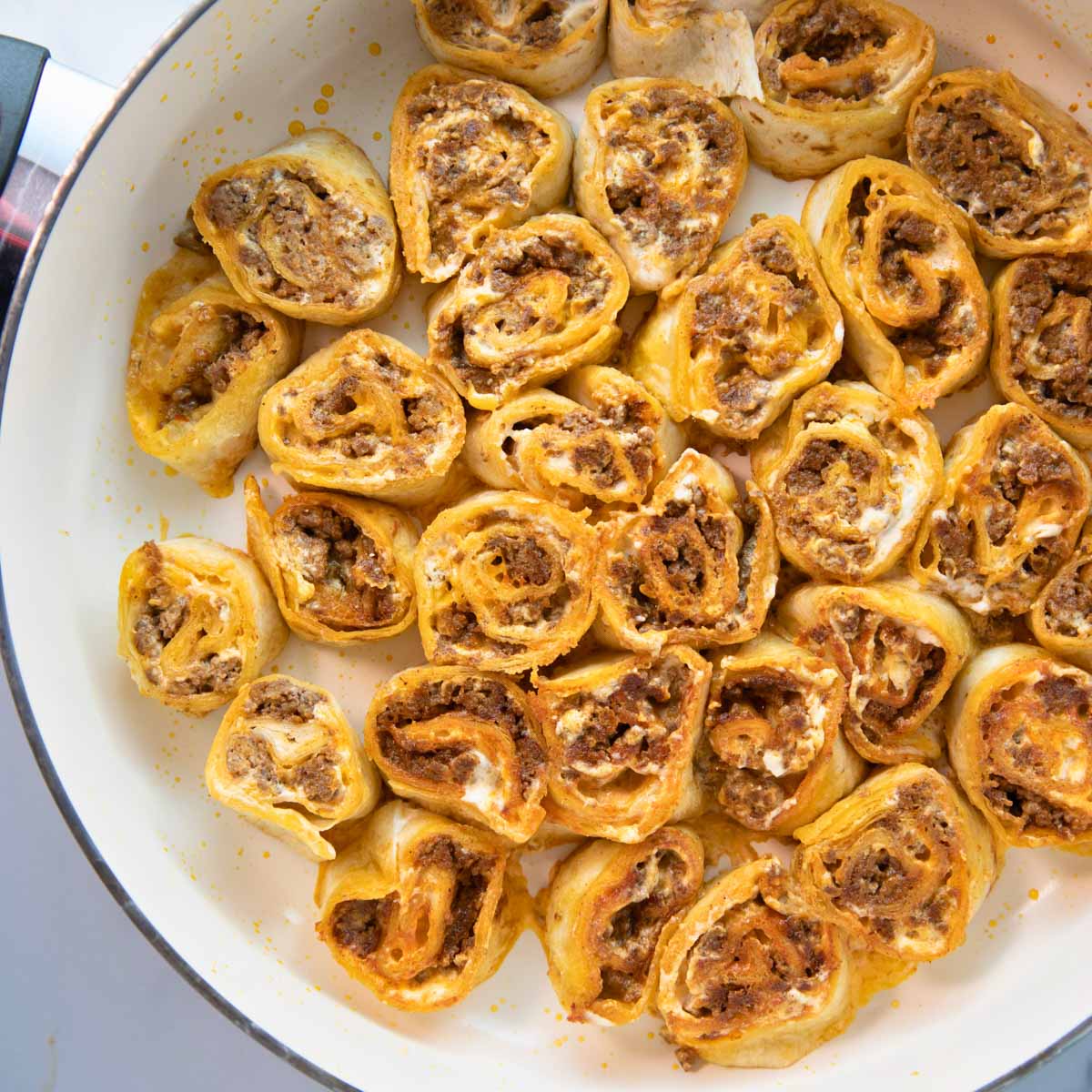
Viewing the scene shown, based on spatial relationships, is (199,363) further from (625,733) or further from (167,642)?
(625,733)

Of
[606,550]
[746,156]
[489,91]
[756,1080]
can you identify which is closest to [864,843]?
[756,1080]

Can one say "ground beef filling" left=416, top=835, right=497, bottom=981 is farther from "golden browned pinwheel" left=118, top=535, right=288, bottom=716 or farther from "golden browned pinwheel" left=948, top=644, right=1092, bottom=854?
"golden browned pinwheel" left=948, top=644, right=1092, bottom=854

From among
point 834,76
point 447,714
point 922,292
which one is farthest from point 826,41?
point 447,714

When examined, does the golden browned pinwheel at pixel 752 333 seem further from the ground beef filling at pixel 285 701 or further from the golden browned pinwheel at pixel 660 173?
the ground beef filling at pixel 285 701

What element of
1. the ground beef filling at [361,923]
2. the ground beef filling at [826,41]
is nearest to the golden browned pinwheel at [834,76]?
the ground beef filling at [826,41]

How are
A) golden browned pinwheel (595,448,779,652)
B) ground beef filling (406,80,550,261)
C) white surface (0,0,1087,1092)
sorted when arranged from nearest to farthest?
golden browned pinwheel (595,448,779,652)
ground beef filling (406,80,550,261)
white surface (0,0,1087,1092)

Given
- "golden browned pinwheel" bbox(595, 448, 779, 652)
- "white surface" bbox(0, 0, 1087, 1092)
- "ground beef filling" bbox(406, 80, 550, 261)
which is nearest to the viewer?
"golden browned pinwheel" bbox(595, 448, 779, 652)

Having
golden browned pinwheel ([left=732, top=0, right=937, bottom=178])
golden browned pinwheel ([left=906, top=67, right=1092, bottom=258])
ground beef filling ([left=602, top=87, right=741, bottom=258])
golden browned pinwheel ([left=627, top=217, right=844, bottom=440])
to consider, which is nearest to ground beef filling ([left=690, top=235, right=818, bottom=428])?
golden browned pinwheel ([left=627, top=217, right=844, bottom=440])
